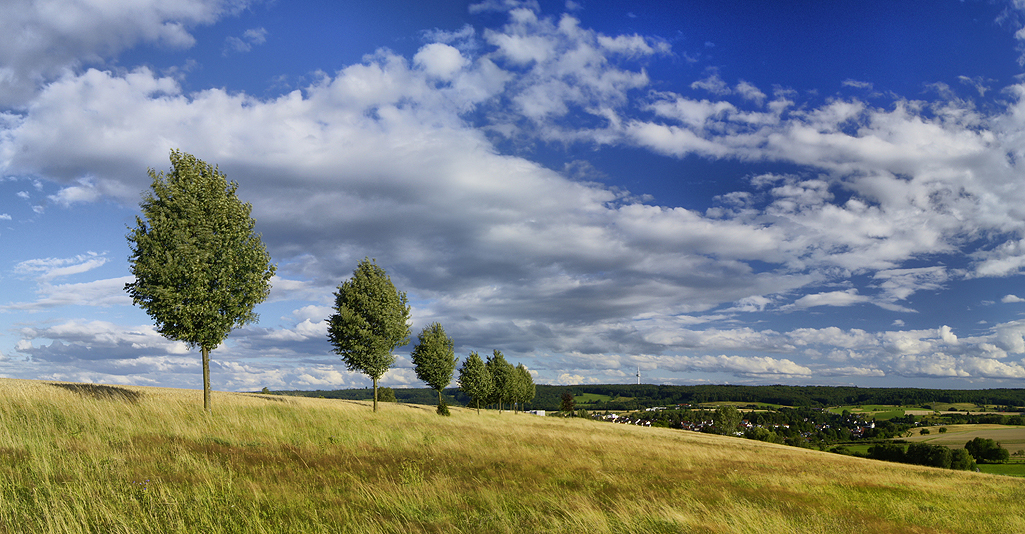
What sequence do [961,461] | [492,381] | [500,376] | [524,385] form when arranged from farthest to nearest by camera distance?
[524,385], [961,461], [500,376], [492,381]

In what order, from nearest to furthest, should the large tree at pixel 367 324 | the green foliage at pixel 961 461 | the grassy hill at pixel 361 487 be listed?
the grassy hill at pixel 361 487
the large tree at pixel 367 324
the green foliage at pixel 961 461

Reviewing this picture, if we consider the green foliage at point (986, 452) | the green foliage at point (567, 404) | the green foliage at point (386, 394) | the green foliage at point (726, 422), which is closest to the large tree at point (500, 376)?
the green foliage at point (386, 394)

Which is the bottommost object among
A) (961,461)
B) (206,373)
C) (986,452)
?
(986,452)

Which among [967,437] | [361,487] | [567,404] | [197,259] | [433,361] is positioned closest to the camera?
[361,487]

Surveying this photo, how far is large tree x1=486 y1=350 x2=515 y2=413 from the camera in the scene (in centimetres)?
7856

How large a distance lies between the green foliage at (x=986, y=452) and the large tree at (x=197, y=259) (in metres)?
137

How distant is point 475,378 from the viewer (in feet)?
220

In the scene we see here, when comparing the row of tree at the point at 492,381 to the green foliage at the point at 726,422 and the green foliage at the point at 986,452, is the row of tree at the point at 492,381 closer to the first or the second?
the green foliage at the point at 726,422

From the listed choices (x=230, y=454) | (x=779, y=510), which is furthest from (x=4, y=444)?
(x=779, y=510)

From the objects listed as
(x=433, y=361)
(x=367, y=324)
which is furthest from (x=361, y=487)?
(x=433, y=361)

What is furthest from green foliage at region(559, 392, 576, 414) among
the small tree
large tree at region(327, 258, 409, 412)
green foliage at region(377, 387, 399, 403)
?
large tree at region(327, 258, 409, 412)

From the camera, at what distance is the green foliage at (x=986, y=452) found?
335 feet

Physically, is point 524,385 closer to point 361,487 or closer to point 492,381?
point 492,381

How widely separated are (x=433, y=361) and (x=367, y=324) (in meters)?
18.5
